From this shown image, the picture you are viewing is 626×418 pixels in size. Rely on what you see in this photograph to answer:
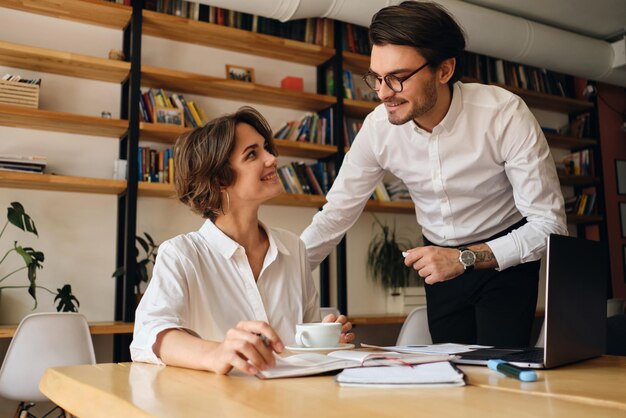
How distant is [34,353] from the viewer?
2758 millimetres

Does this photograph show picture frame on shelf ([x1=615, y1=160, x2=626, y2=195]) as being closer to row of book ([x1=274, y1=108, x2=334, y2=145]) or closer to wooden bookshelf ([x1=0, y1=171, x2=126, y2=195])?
row of book ([x1=274, y1=108, x2=334, y2=145])

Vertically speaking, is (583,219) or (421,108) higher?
(421,108)

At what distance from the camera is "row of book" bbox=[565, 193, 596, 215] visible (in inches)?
219

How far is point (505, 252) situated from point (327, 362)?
36.0 inches

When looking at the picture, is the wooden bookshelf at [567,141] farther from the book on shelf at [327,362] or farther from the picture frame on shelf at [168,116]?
the book on shelf at [327,362]

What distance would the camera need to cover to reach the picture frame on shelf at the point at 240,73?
4270 millimetres

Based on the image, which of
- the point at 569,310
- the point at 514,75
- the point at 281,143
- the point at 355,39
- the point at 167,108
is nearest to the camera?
the point at 569,310

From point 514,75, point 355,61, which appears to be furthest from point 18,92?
point 514,75

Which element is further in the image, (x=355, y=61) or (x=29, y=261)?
(x=355, y=61)

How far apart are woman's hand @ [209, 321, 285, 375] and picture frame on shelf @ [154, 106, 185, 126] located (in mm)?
3031

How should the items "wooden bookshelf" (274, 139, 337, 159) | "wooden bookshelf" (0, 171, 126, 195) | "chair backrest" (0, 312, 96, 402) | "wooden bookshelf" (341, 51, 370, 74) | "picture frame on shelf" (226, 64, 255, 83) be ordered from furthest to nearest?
"wooden bookshelf" (341, 51, 370, 74) < "picture frame on shelf" (226, 64, 255, 83) < "wooden bookshelf" (274, 139, 337, 159) < "wooden bookshelf" (0, 171, 126, 195) < "chair backrest" (0, 312, 96, 402)

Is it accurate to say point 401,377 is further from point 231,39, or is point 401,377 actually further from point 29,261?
point 231,39

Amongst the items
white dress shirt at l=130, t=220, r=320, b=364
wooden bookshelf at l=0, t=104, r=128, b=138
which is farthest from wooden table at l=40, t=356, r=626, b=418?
wooden bookshelf at l=0, t=104, r=128, b=138

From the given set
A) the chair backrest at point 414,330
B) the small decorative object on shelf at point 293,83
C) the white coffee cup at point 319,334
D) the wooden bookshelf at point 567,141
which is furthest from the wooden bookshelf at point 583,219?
the white coffee cup at point 319,334
